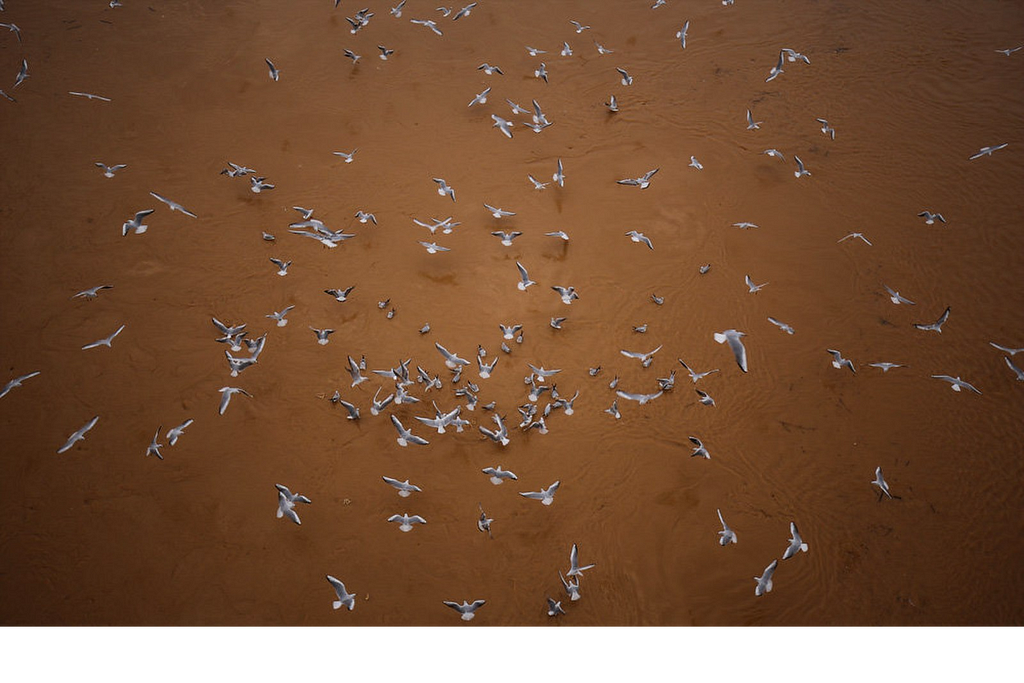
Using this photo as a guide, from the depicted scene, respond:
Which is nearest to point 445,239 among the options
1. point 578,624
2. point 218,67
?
point 578,624

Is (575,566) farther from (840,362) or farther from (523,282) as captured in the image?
(840,362)

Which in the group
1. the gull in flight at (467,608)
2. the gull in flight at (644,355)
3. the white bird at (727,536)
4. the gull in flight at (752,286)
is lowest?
the gull in flight at (467,608)

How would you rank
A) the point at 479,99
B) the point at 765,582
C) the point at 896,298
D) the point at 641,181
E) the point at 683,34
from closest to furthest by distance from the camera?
the point at 765,582 < the point at 896,298 < the point at 641,181 < the point at 479,99 < the point at 683,34

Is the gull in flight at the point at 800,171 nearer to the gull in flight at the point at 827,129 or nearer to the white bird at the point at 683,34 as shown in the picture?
the gull in flight at the point at 827,129

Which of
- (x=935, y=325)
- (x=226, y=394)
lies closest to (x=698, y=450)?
(x=935, y=325)

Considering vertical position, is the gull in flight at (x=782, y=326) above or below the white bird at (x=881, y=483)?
above

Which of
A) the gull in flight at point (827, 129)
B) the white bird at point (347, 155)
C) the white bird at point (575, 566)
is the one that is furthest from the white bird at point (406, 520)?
the gull in flight at point (827, 129)

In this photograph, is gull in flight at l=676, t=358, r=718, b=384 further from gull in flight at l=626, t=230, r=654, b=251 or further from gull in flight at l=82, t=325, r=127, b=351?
gull in flight at l=82, t=325, r=127, b=351
